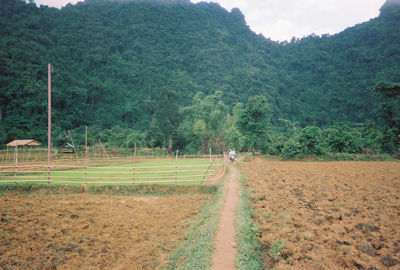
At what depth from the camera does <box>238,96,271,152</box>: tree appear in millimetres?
37750

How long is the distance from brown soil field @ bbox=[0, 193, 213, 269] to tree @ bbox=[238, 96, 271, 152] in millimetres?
30305

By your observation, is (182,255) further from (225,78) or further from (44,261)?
(225,78)

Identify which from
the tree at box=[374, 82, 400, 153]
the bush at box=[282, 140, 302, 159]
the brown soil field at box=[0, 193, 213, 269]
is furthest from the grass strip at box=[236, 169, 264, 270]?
the tree at box=[374, 82, 400, 153]

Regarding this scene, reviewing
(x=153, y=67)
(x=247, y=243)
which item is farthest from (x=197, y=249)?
(x=153, y=67)

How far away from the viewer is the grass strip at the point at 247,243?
442 centimetres

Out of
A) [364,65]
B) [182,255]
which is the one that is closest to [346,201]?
[182,255]

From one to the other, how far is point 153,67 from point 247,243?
103577 mm

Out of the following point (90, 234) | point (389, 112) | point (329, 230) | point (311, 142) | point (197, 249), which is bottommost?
point (90, 234)

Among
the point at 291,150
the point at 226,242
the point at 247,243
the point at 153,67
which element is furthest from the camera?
the point at 153,67

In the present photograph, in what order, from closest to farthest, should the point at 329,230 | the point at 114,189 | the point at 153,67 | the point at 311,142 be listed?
the point at 329,230 < the point at 114,189 < the point at 311,142 < the point at 153,67

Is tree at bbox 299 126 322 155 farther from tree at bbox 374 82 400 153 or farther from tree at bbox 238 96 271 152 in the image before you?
tree at bbox 374 82 400 153

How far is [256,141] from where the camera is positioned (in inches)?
1503

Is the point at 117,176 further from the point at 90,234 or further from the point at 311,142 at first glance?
the point at 311,142

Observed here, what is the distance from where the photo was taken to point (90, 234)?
634 centimetres
